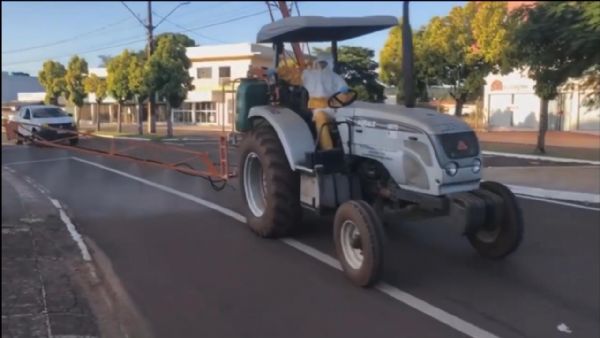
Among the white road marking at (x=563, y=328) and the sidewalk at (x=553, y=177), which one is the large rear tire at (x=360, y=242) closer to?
the white road marking at (x=563, y=328)

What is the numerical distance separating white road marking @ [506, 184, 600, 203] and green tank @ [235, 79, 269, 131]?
6.42 meters

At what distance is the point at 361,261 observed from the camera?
6410 mm

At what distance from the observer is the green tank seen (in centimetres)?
896

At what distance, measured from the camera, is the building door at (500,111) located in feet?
146

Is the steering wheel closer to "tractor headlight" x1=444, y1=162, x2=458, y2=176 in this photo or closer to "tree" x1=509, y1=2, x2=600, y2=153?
Result: "tractor headlight" x1=444, y1=162, x2=458, y2=176

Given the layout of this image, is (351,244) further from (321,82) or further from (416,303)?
(321,82)

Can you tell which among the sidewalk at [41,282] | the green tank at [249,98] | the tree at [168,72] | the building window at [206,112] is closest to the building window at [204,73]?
the building window at [206,112]

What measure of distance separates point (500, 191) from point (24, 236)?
5.70m

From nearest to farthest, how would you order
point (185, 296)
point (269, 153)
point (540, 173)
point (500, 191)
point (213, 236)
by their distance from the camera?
point (185, 296) < point (500, 191) < point (269, 153) < point (213, 236) < point (540, 173)

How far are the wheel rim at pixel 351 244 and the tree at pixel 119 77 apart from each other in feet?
107

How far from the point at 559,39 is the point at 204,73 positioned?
42766 mm

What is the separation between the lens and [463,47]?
27.3 m

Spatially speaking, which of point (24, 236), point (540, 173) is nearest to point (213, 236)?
point (24, 236)

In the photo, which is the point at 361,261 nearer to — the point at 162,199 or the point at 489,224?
the point at 489,224
